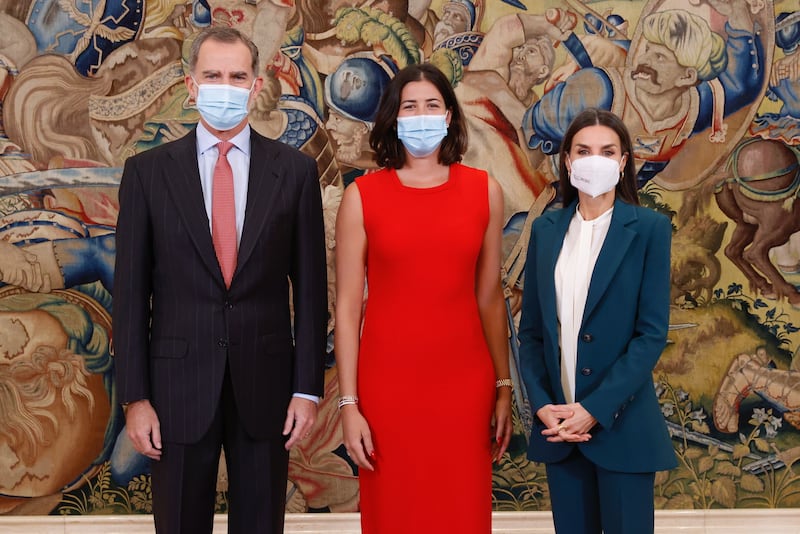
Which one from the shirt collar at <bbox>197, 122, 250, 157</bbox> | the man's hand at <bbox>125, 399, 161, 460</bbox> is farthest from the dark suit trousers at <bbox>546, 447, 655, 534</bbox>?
the shirt collar at <bbox>197, 122, 250, 157</bbox>

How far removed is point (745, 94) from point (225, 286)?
2.40 meters

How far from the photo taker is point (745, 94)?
337 cm

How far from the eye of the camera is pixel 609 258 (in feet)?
7.08

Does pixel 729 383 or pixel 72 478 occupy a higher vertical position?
pixel 729 383

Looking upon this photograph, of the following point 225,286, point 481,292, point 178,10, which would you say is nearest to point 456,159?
point 481,292

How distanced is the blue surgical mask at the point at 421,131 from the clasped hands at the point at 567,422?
0.81m

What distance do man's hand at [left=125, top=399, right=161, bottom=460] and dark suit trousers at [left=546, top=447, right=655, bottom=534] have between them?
106cm

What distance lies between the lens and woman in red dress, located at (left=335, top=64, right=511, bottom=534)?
2281 mm

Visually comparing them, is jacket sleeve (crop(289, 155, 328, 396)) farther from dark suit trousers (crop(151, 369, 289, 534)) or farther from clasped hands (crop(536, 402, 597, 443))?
clasped hands (crop(536, 402, 597, 443))

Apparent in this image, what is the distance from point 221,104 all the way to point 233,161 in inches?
6.1

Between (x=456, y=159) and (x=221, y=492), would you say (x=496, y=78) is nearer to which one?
(x=456, y=159)

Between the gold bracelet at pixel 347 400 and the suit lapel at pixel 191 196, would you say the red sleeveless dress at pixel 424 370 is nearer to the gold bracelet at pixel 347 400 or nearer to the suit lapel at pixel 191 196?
the gold bracelet at pixel 347 400

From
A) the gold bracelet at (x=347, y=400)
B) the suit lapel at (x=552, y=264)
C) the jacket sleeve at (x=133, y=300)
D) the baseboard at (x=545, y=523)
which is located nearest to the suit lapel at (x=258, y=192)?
the jacket sleeve at (x=133, y=300)

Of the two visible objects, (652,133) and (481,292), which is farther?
(652,133)
